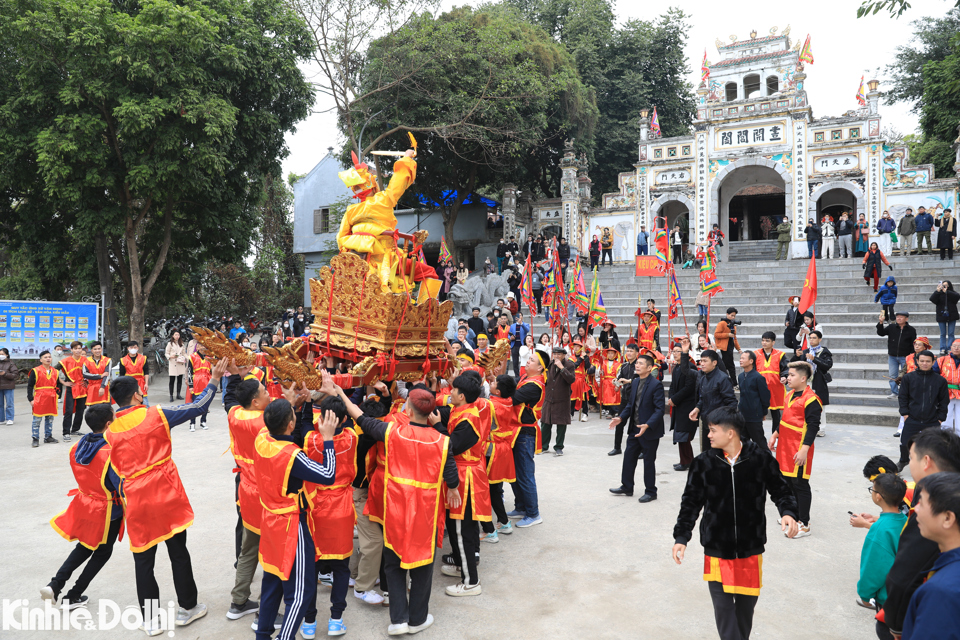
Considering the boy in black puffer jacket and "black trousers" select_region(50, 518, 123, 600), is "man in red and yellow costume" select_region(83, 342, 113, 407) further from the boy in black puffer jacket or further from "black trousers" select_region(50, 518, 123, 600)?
the boy in black puffer jacket

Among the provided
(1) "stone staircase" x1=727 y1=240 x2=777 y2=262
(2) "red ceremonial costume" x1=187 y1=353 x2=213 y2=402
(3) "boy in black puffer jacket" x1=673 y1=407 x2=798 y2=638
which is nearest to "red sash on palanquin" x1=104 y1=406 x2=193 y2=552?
(3) "boy in black puffer jacket" x1=673 y1=407 x2=798 y2=638

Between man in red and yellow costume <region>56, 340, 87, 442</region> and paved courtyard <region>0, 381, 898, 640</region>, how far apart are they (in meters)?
2.67

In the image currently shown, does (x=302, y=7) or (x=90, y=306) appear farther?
(x=302, y=7)

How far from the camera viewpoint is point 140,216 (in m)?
16.1

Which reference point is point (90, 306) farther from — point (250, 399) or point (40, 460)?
point (250, 399)

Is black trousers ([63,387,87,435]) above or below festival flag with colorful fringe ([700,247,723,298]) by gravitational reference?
below

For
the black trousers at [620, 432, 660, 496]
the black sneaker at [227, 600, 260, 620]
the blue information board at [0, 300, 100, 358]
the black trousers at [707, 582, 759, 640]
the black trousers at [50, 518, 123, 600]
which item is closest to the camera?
the black trousers at [707, 582, 759, 640]

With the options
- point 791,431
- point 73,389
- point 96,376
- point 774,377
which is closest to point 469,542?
point 791,431

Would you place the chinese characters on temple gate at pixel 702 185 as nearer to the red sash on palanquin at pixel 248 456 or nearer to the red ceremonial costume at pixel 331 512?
the red ceremonial costume at pixel 331 512

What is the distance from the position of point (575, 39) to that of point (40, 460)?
25.7m

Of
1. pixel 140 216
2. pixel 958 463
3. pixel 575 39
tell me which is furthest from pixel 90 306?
pixel 575 39

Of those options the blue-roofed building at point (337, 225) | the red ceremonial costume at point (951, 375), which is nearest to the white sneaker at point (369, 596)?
the red ceremonial costume at point (951, 375)

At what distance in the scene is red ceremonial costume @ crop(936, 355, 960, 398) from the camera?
7.59 metres

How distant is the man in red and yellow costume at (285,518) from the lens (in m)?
3.65
